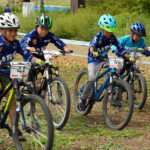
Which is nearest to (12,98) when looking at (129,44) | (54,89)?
(54,89)

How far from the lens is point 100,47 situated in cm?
691

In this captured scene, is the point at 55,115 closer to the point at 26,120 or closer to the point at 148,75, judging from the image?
the point at 26,120

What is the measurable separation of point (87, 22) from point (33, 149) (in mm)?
11619

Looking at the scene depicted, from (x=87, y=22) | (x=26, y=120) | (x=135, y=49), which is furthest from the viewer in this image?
(x=87, y=22)

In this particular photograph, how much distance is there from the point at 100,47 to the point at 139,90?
4.25ft

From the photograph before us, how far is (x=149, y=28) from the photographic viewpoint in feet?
46.9

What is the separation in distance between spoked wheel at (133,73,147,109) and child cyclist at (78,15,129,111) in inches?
24.6

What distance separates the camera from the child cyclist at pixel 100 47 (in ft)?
21.9

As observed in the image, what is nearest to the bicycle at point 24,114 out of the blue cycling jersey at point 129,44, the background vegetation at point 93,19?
the blue cycling jersey at point 129,44

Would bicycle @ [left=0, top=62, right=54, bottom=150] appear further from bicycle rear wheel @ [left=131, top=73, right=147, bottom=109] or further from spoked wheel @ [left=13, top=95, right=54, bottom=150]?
bicycle rear wheel @ [left=131, top=73, right=147, bottom=109]

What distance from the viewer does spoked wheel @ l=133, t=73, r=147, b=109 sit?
728 cm

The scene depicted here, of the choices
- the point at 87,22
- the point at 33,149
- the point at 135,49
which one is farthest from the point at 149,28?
the point at 33,149

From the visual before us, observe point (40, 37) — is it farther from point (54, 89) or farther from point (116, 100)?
point (116, 100)

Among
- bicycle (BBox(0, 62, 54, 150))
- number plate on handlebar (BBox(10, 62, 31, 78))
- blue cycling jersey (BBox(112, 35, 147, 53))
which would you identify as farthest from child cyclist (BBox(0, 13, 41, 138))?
blue cycling jersey (BBox(112, 35, 147, 53))
